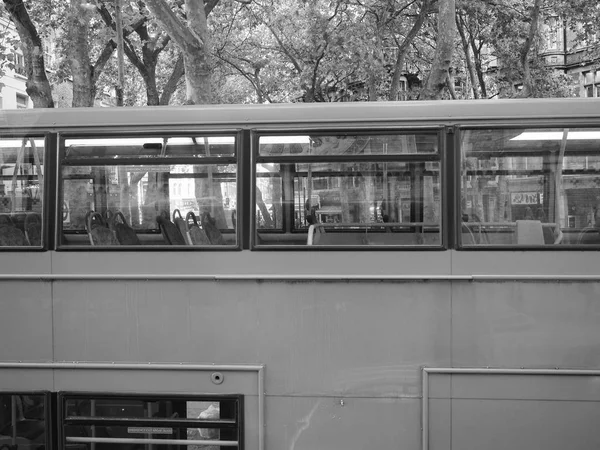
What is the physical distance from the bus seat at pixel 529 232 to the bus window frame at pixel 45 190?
3852mm

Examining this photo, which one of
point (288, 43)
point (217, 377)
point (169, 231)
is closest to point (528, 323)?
point (217, 377)

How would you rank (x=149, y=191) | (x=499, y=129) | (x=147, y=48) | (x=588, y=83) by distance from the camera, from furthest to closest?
1. (x=588, y=83)
2. (x=147, y=48)
3. (x=149, y=191)
4. (x=499, y=129)

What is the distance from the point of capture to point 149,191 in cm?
540

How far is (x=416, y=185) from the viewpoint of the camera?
5184 mm

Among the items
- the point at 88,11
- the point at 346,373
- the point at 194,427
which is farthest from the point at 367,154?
the point at 88,11

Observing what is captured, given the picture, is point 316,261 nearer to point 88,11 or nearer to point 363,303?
point 363,303

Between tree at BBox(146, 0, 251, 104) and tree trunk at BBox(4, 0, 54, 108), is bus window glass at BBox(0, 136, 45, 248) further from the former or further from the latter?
tree trunk at BBox(4, 0, 54, 108)

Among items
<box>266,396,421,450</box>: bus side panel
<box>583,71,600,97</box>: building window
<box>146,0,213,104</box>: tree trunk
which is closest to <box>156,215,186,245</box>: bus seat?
<box>266,396,421,450</box>: bus side panel

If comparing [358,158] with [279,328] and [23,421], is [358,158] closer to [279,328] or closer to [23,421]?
[279,328]

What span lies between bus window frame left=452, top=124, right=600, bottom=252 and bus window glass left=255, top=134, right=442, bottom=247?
15 cm

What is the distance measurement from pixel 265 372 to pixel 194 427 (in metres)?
0.77

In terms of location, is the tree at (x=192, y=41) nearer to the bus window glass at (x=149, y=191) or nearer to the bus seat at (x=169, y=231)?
the bus window glass at (x=149, y=191)

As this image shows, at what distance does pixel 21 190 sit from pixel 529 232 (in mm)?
4243

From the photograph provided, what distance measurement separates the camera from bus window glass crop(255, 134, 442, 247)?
17.0 feet
